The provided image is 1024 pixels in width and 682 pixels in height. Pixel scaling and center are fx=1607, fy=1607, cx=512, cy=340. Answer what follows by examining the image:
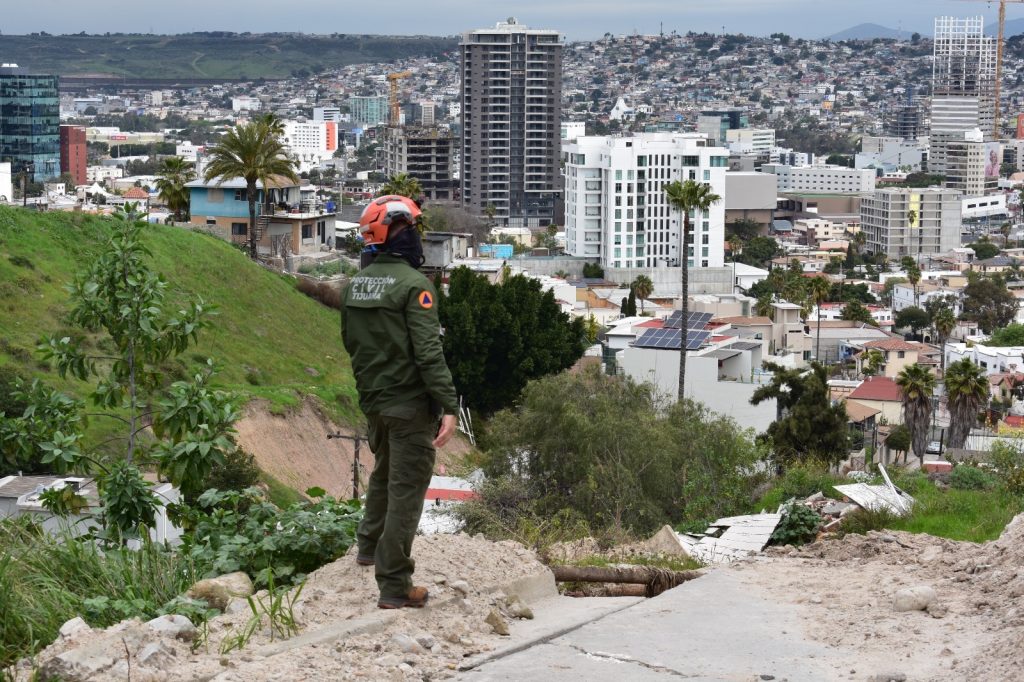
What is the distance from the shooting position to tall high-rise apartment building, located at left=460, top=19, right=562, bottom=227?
137 metres

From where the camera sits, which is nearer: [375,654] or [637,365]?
[375,654]

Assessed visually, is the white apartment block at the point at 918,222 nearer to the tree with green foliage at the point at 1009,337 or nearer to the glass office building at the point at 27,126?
the tree with green foliage at the point at 1009,337

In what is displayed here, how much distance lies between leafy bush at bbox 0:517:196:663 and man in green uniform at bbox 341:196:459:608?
84 cm

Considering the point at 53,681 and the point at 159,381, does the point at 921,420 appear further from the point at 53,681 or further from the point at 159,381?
the point at 53,681

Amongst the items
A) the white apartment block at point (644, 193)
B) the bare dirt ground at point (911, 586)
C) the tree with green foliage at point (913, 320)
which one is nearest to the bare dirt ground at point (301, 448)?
the bare dirt ground at point (911, 586)

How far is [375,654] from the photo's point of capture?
576cm

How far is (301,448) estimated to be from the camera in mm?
26656

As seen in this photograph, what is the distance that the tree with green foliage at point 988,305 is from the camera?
9225cm

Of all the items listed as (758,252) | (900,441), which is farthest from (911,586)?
(758,252)

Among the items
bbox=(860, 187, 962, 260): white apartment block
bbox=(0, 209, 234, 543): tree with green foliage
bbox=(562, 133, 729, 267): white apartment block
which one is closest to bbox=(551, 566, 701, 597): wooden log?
bbox=(0, 209, 234, 543): tree with green foliage

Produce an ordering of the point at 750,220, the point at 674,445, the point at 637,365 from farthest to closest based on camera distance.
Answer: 1. the point at 750,220
2. the point at 637,365
3. the point at 674,445

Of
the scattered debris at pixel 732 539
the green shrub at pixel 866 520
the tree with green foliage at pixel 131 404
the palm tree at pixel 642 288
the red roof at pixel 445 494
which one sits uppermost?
the tree with green foliage at pixel 131 404

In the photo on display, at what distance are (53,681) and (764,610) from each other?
2886 millimetres

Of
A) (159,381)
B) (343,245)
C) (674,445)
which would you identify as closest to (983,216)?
(343,245)
